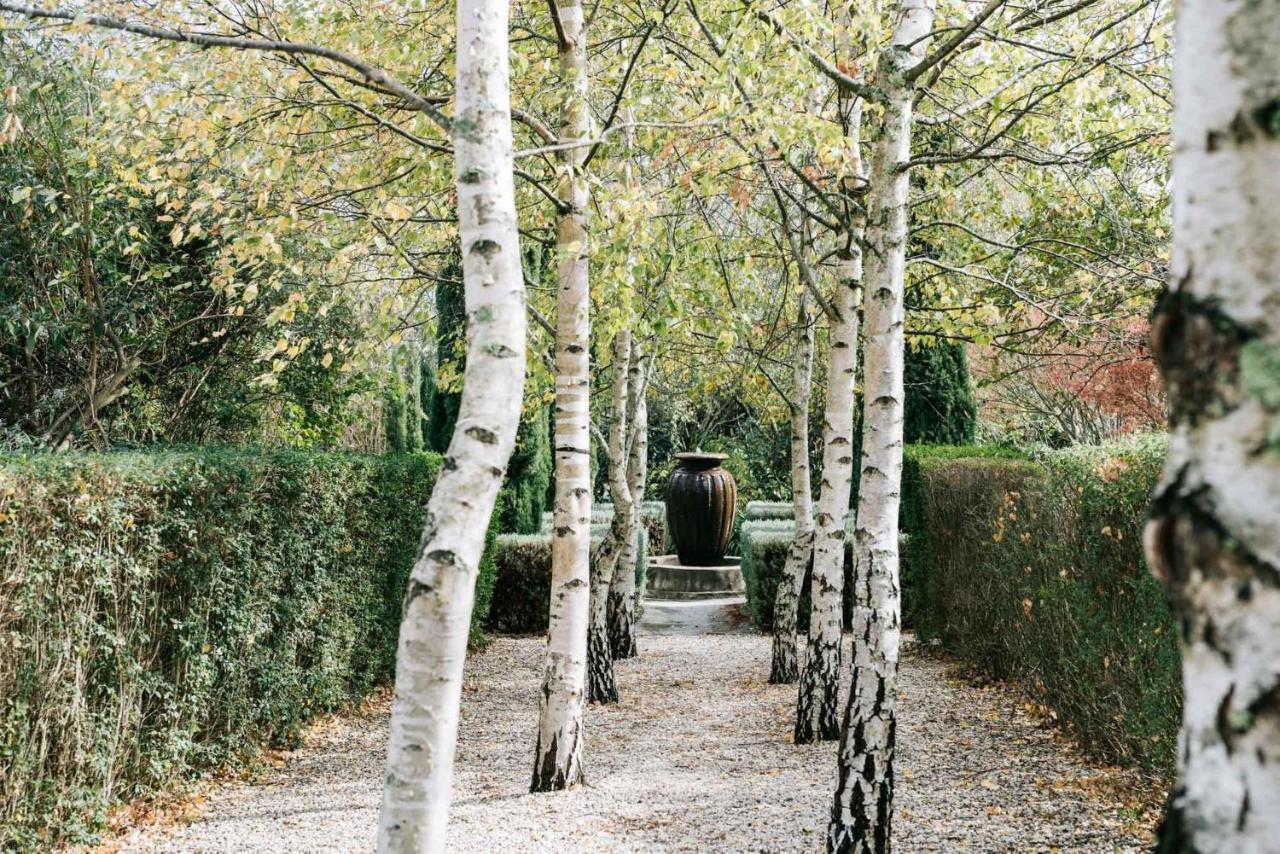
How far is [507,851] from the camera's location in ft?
15.4

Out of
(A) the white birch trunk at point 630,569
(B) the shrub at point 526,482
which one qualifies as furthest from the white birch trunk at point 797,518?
(B) the shrub at point 526,482

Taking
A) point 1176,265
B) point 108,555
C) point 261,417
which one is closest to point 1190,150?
point 1176,265

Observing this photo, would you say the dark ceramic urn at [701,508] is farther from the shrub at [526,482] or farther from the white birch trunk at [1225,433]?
the white birch trunk at [1225,433]

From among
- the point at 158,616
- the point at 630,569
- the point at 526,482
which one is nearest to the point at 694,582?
the point at 526,482

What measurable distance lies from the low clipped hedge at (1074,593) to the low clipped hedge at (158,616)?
478cm

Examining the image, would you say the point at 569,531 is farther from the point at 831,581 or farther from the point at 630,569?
the point at 630,569

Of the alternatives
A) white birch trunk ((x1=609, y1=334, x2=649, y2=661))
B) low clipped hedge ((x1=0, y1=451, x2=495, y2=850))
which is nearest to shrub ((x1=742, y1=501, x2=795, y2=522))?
white birch trunk ((x1=609, y1=334, x2=649, y2=661))

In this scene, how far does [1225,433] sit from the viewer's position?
118 cm

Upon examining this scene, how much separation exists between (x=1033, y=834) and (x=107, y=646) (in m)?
4.42

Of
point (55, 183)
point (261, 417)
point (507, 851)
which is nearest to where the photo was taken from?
point (507, 851)

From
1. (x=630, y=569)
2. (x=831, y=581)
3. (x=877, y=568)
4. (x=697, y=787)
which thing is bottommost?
(x=697, y=787)

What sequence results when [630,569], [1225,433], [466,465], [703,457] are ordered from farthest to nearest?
[703,457] → [630,569] → [466,465] → [1225,433]

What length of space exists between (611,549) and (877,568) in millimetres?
4988

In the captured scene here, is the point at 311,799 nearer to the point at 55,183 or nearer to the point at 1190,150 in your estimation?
the point at 1190,150
